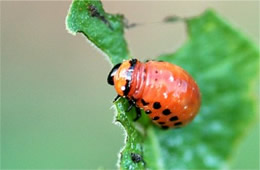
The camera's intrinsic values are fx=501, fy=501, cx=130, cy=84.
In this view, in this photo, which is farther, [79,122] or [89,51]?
[89,51]

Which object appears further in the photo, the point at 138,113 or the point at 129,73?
the point at 129,73

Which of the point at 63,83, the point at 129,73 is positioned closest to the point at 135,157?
the point at 129,73

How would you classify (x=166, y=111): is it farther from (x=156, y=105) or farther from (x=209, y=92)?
(x=209, y=92)

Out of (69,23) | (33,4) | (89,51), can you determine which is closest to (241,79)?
(69,23)

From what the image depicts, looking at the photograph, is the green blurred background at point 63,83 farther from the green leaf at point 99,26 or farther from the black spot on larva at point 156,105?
the green leaf at point 99,26

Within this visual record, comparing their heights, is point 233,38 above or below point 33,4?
below

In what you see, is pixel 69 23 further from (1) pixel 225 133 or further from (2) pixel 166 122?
(1) pixel 225 133

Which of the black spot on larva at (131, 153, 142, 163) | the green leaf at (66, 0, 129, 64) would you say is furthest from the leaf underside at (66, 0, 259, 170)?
the black spot on larva at (131, 153, 142, 163)
